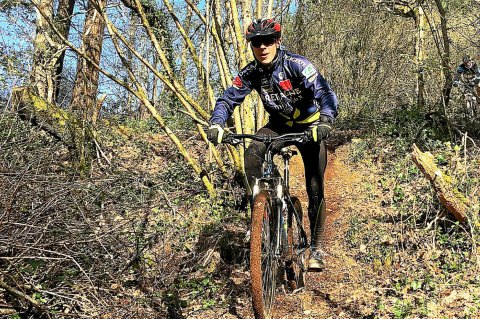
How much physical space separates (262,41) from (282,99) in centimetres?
54

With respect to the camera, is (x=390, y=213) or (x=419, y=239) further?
(x=390, y=213)

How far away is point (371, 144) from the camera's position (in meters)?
9.54

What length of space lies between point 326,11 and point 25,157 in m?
10.3

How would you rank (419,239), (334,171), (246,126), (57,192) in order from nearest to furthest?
(57,192), (419,239), (246,126), (334,171)

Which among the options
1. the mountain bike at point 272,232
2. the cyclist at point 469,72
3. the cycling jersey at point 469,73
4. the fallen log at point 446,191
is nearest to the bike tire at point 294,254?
the mountain bike at point 272,232

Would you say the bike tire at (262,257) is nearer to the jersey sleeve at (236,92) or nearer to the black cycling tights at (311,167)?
the black cycling tights at (311,167)

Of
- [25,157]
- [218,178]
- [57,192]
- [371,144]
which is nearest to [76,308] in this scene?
[57,192]

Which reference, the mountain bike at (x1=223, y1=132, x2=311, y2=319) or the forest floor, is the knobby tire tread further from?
the forest floor

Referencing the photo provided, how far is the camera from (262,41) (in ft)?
Answer: 12.1

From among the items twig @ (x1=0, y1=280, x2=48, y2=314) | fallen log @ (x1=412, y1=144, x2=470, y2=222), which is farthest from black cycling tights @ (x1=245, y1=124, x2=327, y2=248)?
twig @ (x1=0, y1=280, x2=48, y2=314)

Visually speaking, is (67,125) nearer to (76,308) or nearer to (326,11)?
(76,308)

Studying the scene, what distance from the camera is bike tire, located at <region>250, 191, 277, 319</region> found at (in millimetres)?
3148

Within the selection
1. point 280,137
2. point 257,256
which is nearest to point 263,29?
point 280,137

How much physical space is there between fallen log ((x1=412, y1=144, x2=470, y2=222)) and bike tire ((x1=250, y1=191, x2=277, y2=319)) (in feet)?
7.48
